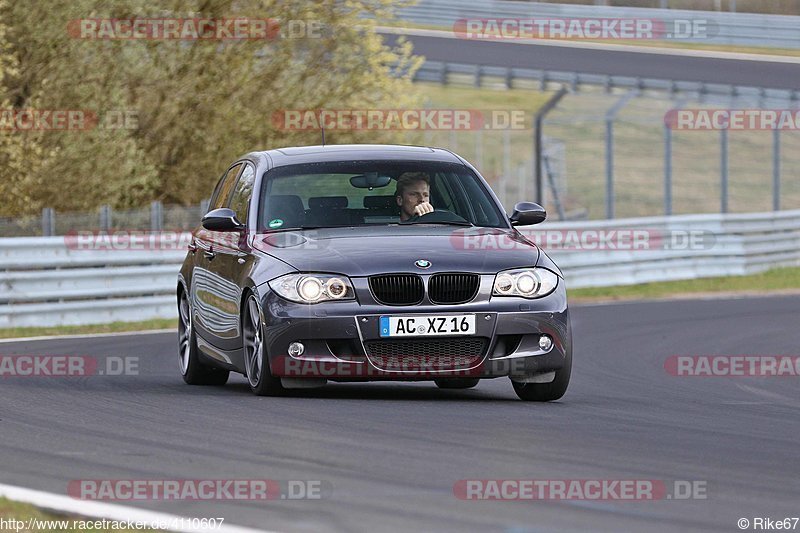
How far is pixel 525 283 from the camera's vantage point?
9984 millimetres

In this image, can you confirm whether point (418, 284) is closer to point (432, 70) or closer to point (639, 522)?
point (639, 522)

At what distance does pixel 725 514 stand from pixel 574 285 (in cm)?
1974

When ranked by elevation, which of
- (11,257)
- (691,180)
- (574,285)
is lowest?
(691,180)

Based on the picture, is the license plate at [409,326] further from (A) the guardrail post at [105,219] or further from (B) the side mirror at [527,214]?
(A) the guardrail post at [105,219]

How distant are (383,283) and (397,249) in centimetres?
29

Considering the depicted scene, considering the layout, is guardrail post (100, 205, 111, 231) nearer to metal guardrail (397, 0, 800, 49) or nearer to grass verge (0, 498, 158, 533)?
grass verge (0, 498, 158, 533)

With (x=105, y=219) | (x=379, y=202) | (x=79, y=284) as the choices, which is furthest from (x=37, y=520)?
(x=105, y=219)

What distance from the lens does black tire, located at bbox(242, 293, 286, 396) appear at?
1006cm

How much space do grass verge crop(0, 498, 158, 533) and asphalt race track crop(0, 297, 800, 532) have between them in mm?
379

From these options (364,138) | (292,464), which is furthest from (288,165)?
(364,138)

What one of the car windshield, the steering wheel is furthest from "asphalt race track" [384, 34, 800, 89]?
the steering wheel

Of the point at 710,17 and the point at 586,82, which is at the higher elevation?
the point at 710,17

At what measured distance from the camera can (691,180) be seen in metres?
67.5

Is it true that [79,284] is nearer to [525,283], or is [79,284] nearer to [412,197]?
[412,197]
